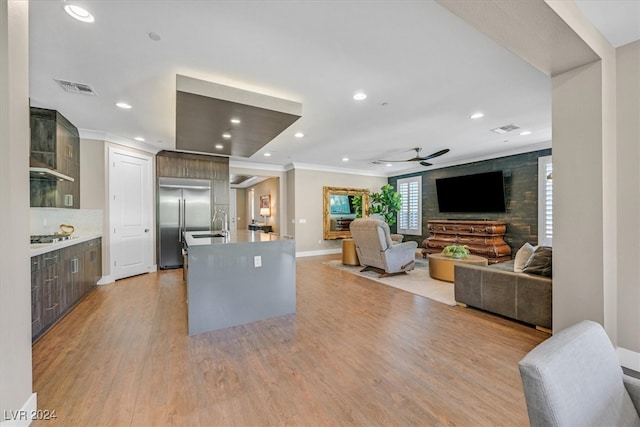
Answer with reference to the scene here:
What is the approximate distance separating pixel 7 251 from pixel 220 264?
5.61 ft

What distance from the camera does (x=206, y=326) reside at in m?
2.94

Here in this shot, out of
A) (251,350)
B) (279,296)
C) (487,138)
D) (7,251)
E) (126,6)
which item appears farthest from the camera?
→ (487,138)

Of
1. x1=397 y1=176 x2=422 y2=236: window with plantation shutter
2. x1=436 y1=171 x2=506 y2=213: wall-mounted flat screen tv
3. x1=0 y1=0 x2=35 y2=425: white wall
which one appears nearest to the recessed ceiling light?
x1=0 y1=0 x2=35 y2=425: white wall

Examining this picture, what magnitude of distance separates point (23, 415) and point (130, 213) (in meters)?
4.34

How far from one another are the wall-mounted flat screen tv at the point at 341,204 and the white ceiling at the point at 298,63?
161 inches

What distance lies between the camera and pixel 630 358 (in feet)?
6.98

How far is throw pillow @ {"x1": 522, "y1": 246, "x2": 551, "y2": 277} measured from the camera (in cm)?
286

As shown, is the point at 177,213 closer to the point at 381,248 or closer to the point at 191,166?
the point at 191,166

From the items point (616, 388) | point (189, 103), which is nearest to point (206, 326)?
point (189, 103)

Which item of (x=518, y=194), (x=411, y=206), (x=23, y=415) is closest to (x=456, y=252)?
(x=518, y=194)

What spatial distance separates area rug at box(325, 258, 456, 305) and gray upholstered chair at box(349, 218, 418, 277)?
7.4 inches

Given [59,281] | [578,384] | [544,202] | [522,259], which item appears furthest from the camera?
[544,202]

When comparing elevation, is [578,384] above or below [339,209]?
below

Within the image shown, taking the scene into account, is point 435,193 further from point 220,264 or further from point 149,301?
point 149,301
